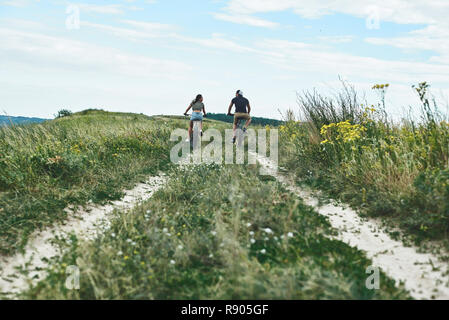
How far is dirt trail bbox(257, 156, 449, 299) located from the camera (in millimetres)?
4297

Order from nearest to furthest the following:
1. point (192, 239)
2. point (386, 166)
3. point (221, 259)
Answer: point (221, 259), point (192, 239), point (386, 166)

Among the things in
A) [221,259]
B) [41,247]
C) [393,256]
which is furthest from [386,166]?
[41,247]

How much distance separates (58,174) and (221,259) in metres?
5.34

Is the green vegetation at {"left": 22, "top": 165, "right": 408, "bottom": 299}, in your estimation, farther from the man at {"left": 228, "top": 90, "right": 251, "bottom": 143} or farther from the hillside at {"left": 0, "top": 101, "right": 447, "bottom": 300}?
the man at {"left": 228, "top": 90, "right": 251, "bottom": 143}

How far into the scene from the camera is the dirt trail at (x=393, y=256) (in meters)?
4.30

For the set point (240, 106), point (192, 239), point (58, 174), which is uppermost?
point (240, 106)

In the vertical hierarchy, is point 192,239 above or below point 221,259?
above

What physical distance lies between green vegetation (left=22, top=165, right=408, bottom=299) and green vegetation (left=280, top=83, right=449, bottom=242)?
136 cm

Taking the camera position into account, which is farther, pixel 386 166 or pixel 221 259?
pixel 386 166

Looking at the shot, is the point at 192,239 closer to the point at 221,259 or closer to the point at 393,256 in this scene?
the point at 221,259

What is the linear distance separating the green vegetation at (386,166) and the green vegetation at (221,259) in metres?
1.36

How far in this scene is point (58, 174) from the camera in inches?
327

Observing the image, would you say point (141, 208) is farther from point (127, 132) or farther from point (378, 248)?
point (127, 132)

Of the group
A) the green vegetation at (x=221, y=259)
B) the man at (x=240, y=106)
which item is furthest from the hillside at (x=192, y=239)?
the man at (x=240, y=106)
